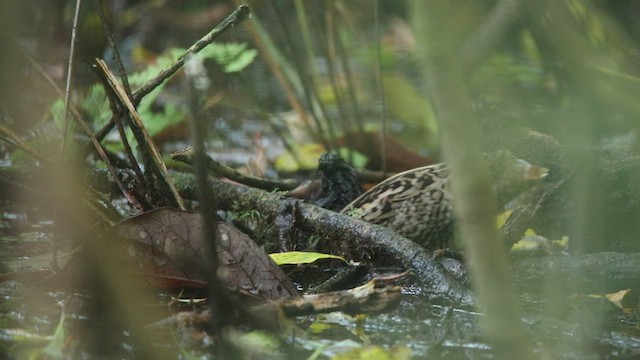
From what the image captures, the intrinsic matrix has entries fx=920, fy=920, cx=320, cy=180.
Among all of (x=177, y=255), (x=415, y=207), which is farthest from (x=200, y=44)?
(x=415, y=207)

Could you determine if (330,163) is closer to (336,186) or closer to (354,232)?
(336,186)

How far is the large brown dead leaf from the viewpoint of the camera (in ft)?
7.02

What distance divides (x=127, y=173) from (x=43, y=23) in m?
1.56

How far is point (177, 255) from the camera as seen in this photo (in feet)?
7.06

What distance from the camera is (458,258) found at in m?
2.48

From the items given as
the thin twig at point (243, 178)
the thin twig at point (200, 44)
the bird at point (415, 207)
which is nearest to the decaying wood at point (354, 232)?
the thin twig at point (243, 178)

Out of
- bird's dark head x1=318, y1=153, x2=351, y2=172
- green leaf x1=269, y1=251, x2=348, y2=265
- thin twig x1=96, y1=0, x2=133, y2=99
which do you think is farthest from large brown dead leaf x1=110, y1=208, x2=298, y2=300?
bird's dark head x1=318, y1=153, x2=351, y2=172

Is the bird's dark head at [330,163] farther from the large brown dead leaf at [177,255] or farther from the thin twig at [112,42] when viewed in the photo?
the large brown dead leaf at [177,255]

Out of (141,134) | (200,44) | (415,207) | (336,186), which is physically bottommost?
(415,207)

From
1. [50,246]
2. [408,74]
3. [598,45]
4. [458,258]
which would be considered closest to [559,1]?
[598,45]

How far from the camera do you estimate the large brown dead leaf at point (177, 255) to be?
2139 mm

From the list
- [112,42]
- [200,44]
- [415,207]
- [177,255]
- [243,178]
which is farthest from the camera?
[243,178]

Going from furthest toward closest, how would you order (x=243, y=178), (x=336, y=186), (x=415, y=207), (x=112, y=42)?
(x=336, y=186), (x=243, y=178), (x=415, y=207), (x=112, y=42)

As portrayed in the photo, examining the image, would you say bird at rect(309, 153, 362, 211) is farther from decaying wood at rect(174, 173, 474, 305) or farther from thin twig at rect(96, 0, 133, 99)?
thin twig at rect(96, 0, 133, 99)
